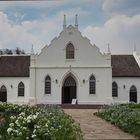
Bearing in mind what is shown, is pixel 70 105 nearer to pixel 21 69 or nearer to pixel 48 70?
pixel 48 70

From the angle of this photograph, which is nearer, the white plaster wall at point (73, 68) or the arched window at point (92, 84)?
the white plaster wall at point (73, 68)

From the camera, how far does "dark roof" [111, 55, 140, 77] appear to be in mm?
40500

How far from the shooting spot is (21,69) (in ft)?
137

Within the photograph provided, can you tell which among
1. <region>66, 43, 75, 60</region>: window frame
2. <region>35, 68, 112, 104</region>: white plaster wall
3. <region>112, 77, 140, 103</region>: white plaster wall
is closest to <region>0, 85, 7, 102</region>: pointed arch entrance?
<region>35, 68, 112, 104</region>: white plaster wall

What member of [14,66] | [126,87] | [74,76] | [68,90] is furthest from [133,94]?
[14,66]

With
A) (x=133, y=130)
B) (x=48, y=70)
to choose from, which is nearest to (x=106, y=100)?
(x=48, y=70)

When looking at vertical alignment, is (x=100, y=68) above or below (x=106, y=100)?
above

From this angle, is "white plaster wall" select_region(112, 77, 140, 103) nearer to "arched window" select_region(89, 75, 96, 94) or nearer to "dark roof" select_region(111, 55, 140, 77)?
"dark roof" select_region(111, 55, 140, 77)

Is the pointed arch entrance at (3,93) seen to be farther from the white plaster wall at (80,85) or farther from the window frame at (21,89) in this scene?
the white plaster wall at (80,85)

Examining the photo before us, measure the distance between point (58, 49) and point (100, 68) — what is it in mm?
4497

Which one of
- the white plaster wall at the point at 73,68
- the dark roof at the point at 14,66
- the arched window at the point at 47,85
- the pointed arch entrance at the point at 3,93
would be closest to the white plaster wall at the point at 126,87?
the white plaster wall at the point at 73,68

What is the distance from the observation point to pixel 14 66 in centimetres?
4234

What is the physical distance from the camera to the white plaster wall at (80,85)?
38.1 metres

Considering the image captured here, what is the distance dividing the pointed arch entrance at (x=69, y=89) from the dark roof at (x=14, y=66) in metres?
4.41
